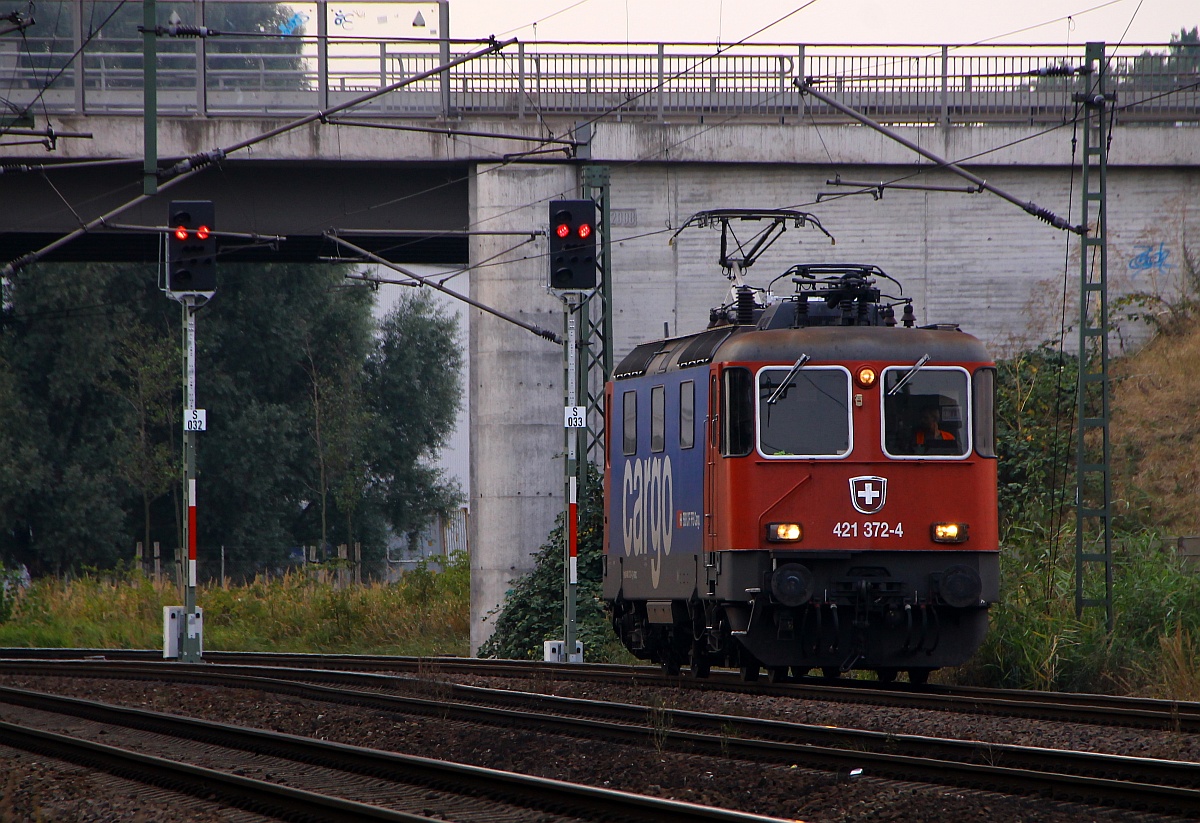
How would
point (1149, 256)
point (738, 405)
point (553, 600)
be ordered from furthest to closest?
point (1149, 256) → point (553, 600) → point (738, 405)

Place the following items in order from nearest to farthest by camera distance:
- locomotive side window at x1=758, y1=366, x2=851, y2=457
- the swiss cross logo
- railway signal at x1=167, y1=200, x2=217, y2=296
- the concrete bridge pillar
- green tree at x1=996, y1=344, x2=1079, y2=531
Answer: the swiss cross logo, locomotive side window at x1=758, y1=366, x2=851, y2=457, railway signal at x1=167, y1=200, x2=217, y2=296, green tree at x1=996, y1=344, x2=1079, y2=531, the concrete bridge pillar

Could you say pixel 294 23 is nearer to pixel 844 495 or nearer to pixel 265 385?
pixel 844 495

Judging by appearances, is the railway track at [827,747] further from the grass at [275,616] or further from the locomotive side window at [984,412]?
the grass at [275,616]

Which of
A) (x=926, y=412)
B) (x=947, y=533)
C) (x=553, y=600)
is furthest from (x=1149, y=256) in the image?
(x=947, y=533)

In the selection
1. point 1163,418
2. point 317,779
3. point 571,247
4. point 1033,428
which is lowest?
point 317,779

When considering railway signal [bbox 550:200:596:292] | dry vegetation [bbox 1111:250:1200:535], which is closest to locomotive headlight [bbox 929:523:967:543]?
railway signal [bbox 550:200:596:292]

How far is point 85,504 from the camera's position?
47.4 meters

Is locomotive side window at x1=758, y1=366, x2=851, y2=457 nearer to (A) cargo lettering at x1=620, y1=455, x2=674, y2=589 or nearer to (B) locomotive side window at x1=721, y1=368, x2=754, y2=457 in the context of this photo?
(B) locomotive side window at x1=721, y1=368, x2=754, y2=457

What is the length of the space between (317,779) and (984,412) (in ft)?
24.4

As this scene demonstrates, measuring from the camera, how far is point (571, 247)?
2052 cm

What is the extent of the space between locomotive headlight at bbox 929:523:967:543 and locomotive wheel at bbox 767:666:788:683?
1.86m

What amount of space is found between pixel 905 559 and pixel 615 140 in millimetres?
13594

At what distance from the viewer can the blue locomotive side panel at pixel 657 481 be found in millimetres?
15562

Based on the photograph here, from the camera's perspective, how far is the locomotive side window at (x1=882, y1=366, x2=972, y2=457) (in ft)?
Result: 48.4
